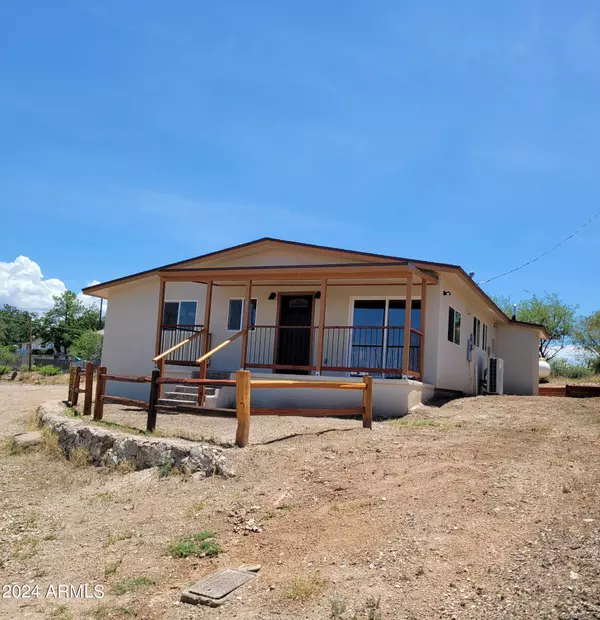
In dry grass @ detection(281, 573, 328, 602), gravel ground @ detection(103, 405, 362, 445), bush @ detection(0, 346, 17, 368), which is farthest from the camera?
bush @ detection(0, 346, 17, 368)

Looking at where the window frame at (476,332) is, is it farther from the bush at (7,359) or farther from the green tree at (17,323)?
the green tree at (17,323)

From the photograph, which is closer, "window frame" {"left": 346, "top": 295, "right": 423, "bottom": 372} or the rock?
the rock

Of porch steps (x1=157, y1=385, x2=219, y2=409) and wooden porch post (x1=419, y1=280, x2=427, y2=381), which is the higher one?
wooden porch post (x1=419, y1=280, x2=427, y2=381)

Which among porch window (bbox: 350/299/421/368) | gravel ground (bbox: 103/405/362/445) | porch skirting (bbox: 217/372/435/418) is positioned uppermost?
porch window (bbox: 350/299/421/368)

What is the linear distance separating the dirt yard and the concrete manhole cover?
0.10 meters

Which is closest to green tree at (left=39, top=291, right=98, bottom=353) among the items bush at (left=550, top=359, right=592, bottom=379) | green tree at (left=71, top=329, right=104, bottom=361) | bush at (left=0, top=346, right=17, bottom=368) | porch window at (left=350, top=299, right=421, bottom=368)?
green tree at (left=71, top=329, right=104, bottom=361)

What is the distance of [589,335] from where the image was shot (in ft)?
146

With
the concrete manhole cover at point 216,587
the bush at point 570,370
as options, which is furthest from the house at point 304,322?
the bush at point 570,370

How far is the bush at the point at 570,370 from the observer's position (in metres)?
39.9

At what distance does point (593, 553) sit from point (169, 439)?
5.82 meters

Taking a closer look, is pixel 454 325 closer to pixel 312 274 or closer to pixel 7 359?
pixel 312 274

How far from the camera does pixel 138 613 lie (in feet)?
16.3

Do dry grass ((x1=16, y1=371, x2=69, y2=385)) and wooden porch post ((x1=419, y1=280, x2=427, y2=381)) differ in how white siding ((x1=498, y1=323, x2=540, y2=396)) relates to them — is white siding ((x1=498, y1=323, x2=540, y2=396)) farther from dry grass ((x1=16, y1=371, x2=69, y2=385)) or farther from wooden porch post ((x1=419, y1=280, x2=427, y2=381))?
dry grass ((x1=16, y1=371, x2=69, y2=385))

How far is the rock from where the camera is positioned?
10945 millimetres
